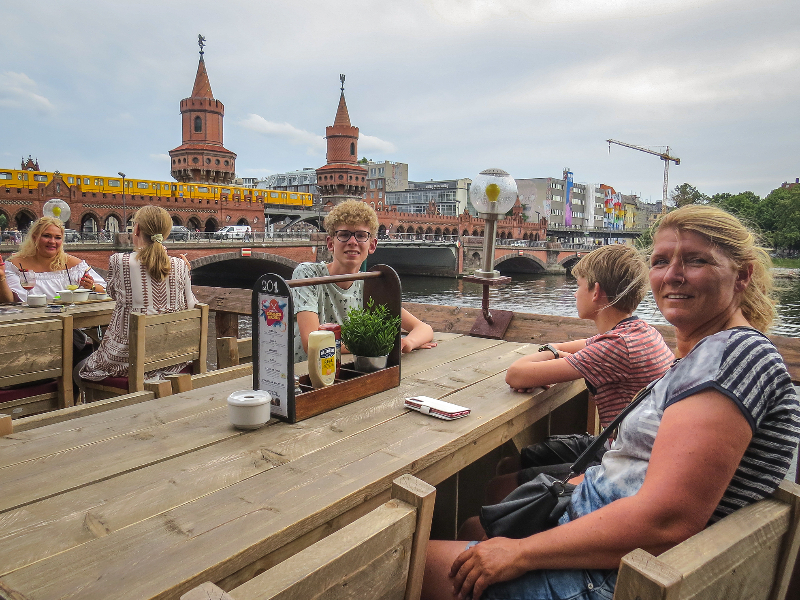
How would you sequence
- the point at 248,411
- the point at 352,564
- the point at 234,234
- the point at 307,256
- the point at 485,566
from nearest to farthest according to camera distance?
1. the point at 352,564
2. the point at 485,566
3. the point at 248,411
4. the point at 307,256
5. the point at 234,234

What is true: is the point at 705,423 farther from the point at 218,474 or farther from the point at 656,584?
the point at 218,474

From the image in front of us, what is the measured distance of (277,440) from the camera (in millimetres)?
1281

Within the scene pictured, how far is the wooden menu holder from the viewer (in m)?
1.39

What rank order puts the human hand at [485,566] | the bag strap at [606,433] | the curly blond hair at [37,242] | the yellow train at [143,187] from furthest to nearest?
1. the yellow train at [143,187]
2. the curly blond hair at [37,242]
3. the bag strap at [606,433]
4. the human hand at [485,566]

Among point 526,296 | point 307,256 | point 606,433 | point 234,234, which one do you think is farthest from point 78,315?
point 234,234

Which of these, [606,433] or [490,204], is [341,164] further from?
[606,433]

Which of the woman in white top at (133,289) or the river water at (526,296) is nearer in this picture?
the woman in white top at (133,289)

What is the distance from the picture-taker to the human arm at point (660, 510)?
0.89 m

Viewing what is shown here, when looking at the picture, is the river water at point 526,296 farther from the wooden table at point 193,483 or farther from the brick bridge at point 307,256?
the wooden table at point 193,483

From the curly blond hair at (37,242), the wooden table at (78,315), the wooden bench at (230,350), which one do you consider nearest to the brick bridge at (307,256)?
the curly blond hair at (37,242)

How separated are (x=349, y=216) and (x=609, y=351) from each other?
1138 mm

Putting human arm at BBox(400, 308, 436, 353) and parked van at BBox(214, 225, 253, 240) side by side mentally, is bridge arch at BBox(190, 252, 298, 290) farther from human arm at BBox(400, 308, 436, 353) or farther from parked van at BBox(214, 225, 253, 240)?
human arm at BBox(400, 308, 436, 353)

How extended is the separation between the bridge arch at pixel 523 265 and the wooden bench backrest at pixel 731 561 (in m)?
41.6

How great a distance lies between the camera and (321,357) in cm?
149
